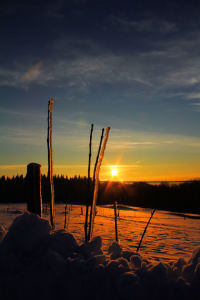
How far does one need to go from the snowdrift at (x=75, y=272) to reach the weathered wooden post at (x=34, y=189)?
1.19 metres

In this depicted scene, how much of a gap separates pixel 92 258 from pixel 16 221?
92cm

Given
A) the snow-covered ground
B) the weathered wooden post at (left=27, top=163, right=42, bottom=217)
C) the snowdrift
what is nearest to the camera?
the snowdrift

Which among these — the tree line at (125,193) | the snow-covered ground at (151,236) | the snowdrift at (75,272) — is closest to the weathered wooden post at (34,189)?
the snowdrift at (75,272)

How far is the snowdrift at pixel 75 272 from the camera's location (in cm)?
226

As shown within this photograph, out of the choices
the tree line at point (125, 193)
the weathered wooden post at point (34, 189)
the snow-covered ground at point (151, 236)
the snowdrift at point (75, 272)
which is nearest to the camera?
the snowdrift at point (75, 272)

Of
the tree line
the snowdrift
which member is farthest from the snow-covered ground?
the tree line

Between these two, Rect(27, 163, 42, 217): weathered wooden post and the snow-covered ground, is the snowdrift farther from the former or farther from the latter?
the snow-covered ground

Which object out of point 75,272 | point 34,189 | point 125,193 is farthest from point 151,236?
point 125,193

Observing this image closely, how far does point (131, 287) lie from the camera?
2.26 meters

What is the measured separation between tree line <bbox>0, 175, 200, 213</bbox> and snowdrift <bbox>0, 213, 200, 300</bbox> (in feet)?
127

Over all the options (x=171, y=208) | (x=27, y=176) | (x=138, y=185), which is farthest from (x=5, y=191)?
(x=27, y=176)

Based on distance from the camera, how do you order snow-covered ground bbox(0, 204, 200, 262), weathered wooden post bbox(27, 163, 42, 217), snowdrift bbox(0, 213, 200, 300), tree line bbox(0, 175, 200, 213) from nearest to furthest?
snowdrift bbox(0, 213, 200, 300)
weathered wooden post bbox(27, 163, 42, 217)
snow-covered ground bbox(0, 204, 200, 262)
tree line bbox(0, 175, 200, 213)

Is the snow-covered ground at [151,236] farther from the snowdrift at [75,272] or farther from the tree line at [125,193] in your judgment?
the tree line at [125,193]

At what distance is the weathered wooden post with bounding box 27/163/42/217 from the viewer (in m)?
3.93
